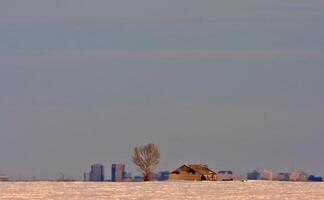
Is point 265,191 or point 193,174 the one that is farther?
point 193,174

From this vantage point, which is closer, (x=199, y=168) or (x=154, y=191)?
(x=154, y=191)

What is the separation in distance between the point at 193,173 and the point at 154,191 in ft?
233

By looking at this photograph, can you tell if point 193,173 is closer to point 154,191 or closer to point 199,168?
point 199,168

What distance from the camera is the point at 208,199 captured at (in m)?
90.1

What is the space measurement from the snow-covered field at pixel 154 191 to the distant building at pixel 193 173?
55.0 meters

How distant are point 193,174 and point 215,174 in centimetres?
341

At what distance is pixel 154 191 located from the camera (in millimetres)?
Answer: 99000

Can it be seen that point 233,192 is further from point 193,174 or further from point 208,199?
point 193,174

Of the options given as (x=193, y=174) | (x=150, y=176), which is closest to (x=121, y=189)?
(x=150, y=176)

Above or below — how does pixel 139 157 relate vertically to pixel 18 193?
above

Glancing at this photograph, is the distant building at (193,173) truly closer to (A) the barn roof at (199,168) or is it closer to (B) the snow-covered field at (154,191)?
(A) the barn roof at (199,168)

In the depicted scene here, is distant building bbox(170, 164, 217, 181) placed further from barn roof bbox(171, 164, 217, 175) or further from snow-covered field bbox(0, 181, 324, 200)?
snow-covered field bbox(0, 181, 324, 200)

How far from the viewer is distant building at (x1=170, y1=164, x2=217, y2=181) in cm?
16657

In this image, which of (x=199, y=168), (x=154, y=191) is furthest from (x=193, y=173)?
(x=154, y=191)
